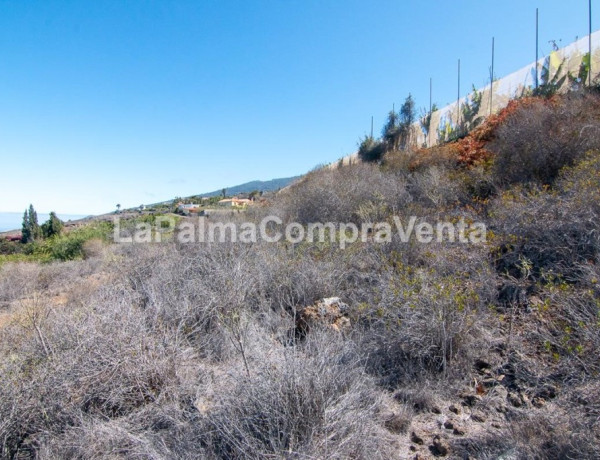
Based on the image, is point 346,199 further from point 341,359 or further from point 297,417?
point 297,417

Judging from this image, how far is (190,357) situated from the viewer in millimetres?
2910

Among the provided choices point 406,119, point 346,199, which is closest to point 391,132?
point 406,119

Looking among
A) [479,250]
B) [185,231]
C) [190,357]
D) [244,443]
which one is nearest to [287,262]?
[190,357]

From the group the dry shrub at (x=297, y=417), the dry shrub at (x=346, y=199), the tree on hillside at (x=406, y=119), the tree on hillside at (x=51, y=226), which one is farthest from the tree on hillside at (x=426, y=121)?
the tree on hillside at (x=51, y=226)

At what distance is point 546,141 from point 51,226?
1468 inches

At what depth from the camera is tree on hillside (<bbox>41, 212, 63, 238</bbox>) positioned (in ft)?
96.8

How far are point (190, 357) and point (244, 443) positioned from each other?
126 cm

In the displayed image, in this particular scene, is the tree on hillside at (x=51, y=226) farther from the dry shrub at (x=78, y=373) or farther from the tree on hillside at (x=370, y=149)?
the dry shrub at (x=78, y=373)

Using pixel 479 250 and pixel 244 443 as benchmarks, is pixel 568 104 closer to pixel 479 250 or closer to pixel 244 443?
pixel 479 250

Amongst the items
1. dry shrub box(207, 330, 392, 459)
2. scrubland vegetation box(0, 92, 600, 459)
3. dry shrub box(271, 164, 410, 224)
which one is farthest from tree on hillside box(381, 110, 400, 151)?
dry shrub box(207, 330, 392, 459)

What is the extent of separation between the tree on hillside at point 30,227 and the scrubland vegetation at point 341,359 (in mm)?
33152

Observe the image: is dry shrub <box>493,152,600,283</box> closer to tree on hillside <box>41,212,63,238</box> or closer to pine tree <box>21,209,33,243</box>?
tree on hillside <box>41,212,63,238</box>

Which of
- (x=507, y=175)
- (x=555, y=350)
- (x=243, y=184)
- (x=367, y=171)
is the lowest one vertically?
(x=555, y=350)

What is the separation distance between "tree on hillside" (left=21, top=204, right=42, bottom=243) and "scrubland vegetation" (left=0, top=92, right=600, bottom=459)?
1305 inches
